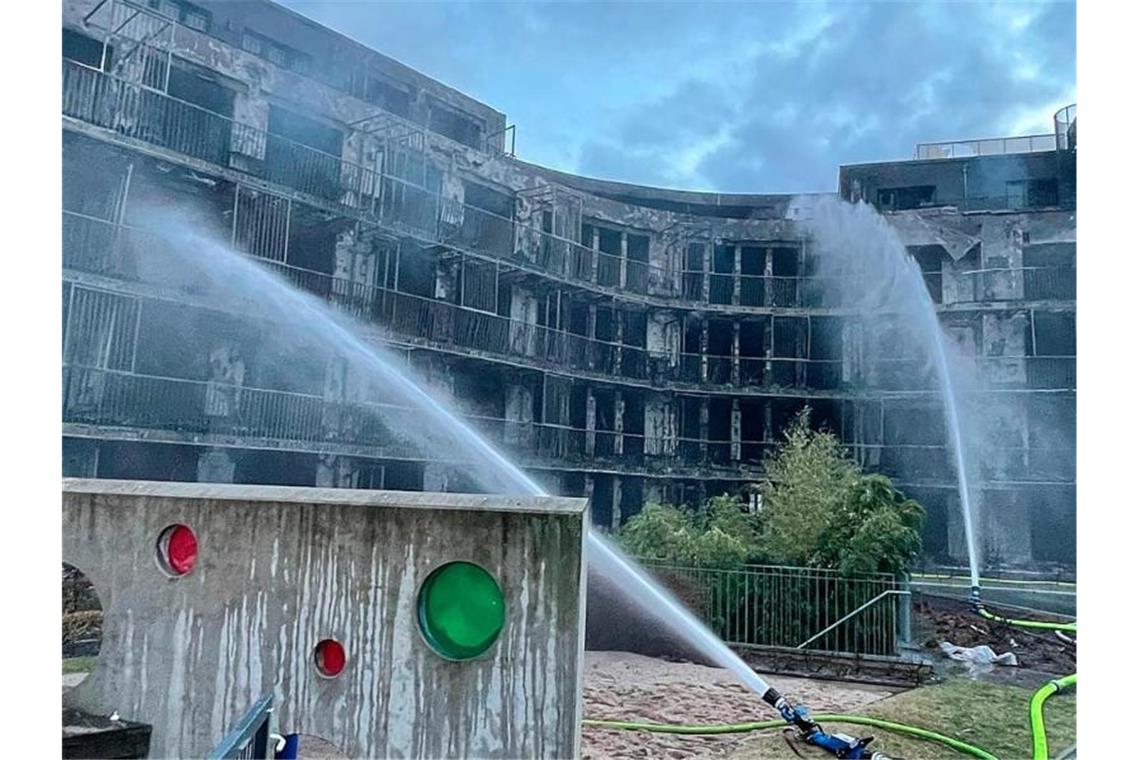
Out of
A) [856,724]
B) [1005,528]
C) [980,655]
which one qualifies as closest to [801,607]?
[980,655]

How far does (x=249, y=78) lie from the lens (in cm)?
1220

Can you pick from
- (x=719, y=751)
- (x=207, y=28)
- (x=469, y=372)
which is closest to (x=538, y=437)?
(x=469, y=372)

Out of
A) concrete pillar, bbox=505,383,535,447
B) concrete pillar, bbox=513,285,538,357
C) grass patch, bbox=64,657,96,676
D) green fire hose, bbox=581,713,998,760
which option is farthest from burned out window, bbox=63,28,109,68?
green fire hose, bbox=581,713,998,760

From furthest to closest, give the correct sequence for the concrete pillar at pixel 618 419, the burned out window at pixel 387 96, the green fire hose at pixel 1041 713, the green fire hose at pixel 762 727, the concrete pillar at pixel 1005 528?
the concrete pillar at pixel 618 419, the burned out window at pixel 387 96, the concrete pillar at pixel 1005 528, the green fire hose at pixel 762 727, the green fire hose at pixel 1041 713

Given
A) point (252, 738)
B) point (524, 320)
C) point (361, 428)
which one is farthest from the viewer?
point (524, 320)

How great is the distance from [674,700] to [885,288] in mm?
12252

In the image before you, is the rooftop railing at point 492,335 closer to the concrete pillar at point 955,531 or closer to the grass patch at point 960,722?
the concrete pillar at point 955,531

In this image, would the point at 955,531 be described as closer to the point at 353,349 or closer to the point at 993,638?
the point at 993,638

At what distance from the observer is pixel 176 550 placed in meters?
2.89

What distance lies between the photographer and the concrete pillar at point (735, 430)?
18.0 metres

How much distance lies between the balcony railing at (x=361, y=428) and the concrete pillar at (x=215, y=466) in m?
0.29

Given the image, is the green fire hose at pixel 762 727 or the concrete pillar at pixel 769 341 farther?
the concrete pillar at pixel 769 341

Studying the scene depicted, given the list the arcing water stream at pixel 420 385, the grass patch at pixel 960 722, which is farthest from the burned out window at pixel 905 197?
the grass patch at pixel 960 722
